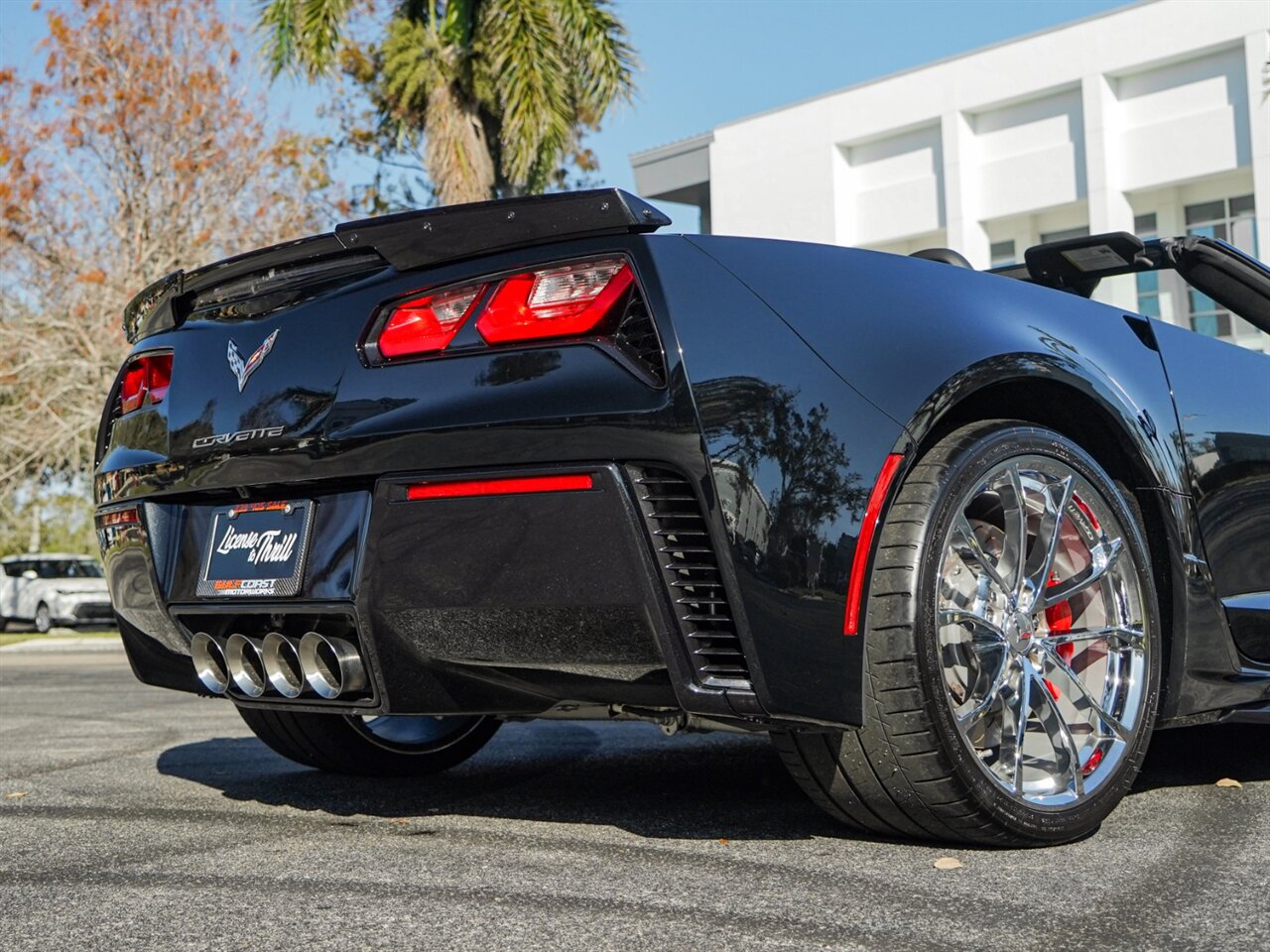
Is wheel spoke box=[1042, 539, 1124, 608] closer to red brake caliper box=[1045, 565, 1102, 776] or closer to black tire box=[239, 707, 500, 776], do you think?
red brake caliper box=[1045, 565, 1102, 776]

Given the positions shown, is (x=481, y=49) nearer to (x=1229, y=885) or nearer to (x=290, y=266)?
(x=290, y=266)

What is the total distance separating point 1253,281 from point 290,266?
2466 millimetres

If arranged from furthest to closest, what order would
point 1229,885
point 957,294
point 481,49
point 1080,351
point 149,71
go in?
point 149,71, point 481,49, point 1080,351, point 957,294, point 1229,885

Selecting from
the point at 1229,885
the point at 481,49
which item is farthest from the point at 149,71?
the point at 1229,885

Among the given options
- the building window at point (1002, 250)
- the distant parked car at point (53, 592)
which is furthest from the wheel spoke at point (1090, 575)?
the building window at point (1002, 250)

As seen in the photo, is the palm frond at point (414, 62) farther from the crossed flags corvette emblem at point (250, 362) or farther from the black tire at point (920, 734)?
the black tire at point (920, 734)

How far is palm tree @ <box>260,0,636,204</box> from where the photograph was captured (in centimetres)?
1536

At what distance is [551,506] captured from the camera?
241 cm

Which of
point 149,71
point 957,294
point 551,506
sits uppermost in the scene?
point 149,71

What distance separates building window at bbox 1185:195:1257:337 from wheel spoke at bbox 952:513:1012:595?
21.1m

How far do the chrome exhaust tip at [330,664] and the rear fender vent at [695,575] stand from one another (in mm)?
659

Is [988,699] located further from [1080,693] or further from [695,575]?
Answer: [695,575]

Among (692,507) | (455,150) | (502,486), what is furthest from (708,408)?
(455,150)

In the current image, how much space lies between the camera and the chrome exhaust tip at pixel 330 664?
265 centimetres
